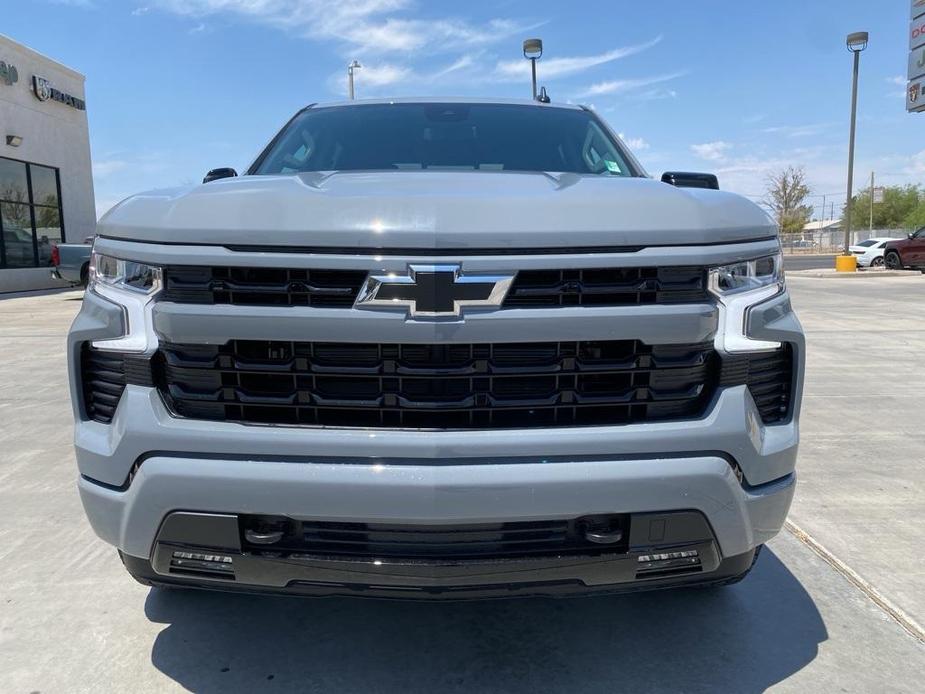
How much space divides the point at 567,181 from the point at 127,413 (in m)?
1.39

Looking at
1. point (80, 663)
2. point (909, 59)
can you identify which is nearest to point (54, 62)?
point (80, 663)

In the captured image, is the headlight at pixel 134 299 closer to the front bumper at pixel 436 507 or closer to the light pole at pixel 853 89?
the front bumper at pixel 436 507

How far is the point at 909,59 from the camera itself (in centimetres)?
2394

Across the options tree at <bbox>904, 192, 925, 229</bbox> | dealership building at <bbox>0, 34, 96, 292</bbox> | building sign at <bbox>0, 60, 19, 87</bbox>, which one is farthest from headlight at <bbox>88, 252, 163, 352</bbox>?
tree at <bbox>904, 192, 925, 229</bbox>

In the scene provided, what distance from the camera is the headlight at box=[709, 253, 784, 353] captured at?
183 centimetres

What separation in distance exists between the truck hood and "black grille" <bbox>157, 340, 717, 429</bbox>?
265 mm

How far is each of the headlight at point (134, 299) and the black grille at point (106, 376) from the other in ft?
0.09

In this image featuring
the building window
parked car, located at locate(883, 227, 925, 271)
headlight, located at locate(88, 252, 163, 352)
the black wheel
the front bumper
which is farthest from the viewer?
the black wheel

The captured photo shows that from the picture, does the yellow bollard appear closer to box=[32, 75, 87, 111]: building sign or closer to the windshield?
the windshield

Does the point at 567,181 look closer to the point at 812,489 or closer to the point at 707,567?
the point at 707,567

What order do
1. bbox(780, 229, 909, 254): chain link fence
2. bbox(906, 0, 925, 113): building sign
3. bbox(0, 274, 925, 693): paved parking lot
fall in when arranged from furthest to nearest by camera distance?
1. bbox(780, 229, 909, 254): chain link fence
2. bbox(906, 0, 925, 113): building sign
3. bbox(0, 274, 925, 693): paved parking lot

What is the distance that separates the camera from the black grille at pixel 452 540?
175cm

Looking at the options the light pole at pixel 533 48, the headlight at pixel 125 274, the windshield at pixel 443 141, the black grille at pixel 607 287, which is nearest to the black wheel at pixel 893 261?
the light pole at pixel 533 48

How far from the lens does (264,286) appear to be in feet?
5.75
